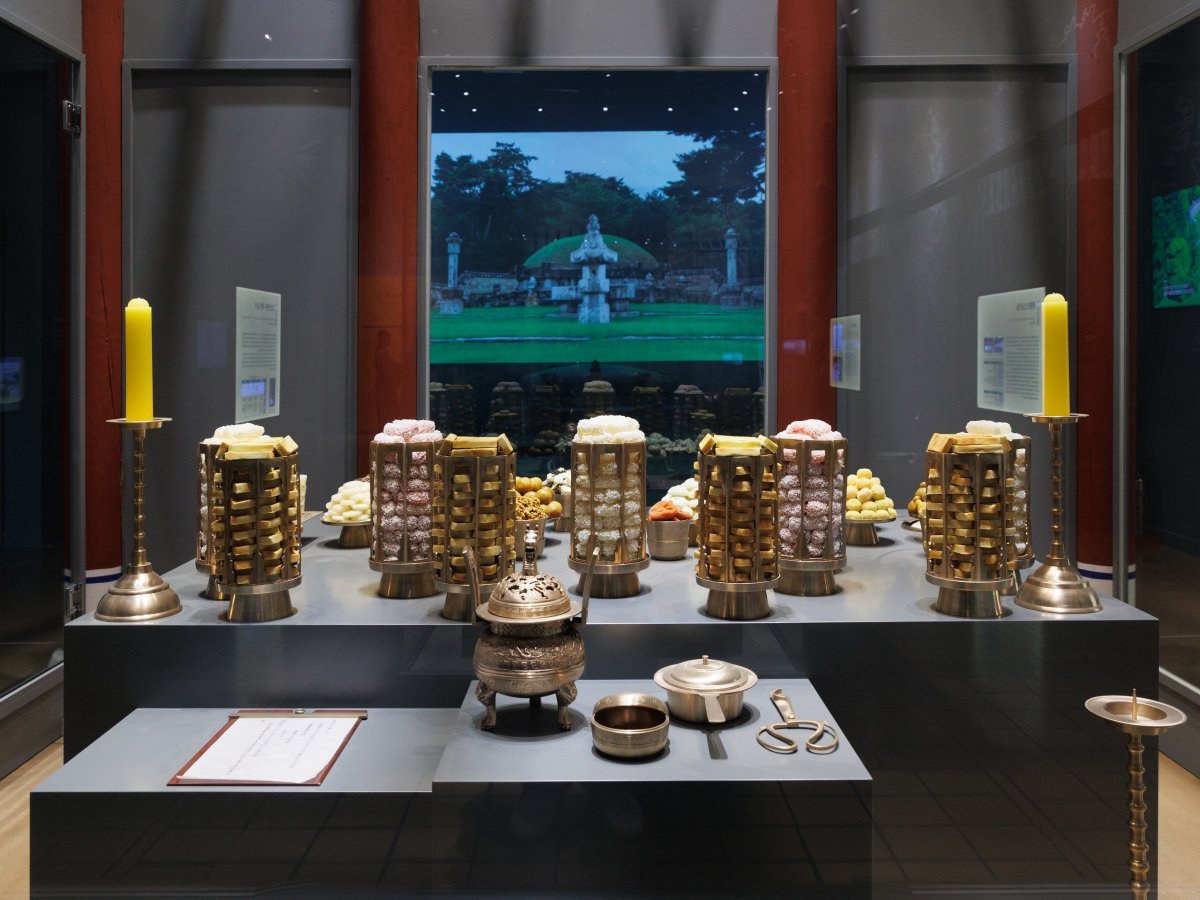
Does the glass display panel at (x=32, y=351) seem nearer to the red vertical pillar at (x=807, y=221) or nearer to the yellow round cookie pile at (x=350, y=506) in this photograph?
the yellow round cookie pile at (x=350, y=506)

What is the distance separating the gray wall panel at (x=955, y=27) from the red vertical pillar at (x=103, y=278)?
2.65 m

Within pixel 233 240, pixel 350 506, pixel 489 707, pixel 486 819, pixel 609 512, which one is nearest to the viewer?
pixel 486 819

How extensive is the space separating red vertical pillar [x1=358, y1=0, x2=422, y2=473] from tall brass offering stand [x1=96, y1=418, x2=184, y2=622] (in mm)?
1313

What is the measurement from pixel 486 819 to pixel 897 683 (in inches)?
36.0

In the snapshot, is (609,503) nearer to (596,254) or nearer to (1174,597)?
(596,254)

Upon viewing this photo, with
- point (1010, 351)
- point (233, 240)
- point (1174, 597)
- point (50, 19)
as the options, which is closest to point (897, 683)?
point (1010, 351)

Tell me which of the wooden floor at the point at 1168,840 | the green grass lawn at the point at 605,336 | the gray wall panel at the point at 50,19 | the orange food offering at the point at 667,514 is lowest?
the wooden floor at the point at 1168,840

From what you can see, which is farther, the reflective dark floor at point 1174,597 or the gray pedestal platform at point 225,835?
the reflective dark floor at point 1174,597

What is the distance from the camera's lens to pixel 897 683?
2008mm

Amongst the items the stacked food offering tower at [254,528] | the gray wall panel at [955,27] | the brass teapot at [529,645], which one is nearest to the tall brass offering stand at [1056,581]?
the brass teapot at [529,645]

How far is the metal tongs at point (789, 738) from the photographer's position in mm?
1690

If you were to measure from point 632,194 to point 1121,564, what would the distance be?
2165mm

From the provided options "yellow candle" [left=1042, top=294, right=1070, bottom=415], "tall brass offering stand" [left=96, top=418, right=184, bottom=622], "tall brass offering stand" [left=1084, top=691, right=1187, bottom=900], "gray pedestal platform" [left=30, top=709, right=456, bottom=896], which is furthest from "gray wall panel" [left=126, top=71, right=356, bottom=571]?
"tall brass offering stand" [left=1084, top=691, right=1187, bottom=900]

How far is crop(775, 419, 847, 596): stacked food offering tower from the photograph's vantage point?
2.27m
